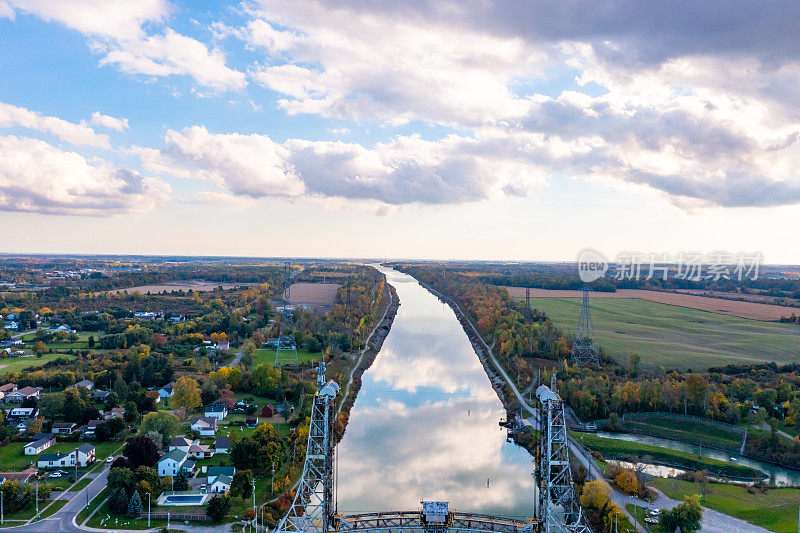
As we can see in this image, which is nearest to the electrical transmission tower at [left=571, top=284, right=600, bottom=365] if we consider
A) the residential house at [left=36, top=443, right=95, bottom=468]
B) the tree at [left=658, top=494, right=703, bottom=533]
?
the tree at [left=658, top=494, right=703, bottom=533]

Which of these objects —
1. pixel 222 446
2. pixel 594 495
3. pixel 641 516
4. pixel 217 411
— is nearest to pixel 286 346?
pixel 217 411


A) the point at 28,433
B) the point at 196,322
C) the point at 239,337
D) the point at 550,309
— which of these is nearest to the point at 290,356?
A: the point at 239,337

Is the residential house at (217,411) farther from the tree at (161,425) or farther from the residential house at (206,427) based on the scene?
the tree at (161,425)

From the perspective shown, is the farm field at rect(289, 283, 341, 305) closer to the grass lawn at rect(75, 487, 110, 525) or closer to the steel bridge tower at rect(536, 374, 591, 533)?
the grass lawn at rect(75, 487, 110, 525)

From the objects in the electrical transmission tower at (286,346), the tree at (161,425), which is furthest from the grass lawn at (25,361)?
the tree at (161,425)

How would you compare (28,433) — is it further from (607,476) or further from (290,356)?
(607,476)

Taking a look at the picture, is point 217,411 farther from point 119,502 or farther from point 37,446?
A: point 119,502

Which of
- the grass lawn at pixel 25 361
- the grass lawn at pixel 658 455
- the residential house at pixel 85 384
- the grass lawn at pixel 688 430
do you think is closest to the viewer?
the grass lawn at pixel 658 455
